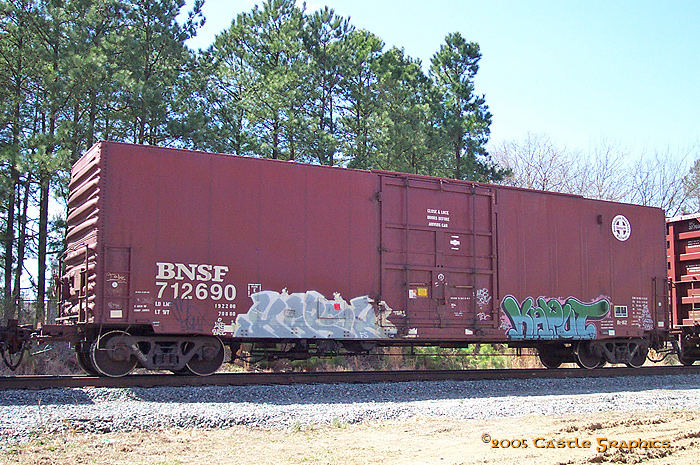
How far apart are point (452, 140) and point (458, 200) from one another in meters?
13.8

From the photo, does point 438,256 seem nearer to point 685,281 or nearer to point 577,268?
point 577,268

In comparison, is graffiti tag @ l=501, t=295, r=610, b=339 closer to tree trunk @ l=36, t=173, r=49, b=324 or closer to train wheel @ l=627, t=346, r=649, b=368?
train wheel @ l=627, t=346, r=649, b=368

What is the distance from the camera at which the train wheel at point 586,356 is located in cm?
1426

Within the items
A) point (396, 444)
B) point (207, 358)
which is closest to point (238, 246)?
point (207, 358)

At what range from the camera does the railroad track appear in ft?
31.7

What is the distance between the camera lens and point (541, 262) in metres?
13.7

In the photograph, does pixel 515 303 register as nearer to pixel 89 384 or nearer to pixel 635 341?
pixel 635 341

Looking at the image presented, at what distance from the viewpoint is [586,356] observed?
567 inches

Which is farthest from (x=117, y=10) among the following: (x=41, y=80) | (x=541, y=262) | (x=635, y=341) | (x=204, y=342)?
(x=635, y=341)

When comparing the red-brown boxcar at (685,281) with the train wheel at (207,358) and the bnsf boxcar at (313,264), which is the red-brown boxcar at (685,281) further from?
the train wheel at (207,358)

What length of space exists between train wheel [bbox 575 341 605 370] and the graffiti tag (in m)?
0.48

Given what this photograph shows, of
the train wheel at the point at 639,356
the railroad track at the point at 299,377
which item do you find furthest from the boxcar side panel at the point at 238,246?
the train wheel at the point at 639,356

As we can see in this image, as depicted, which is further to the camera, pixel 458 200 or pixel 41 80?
pixel 41 80

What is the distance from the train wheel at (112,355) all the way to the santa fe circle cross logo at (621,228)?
10362 millimetres
